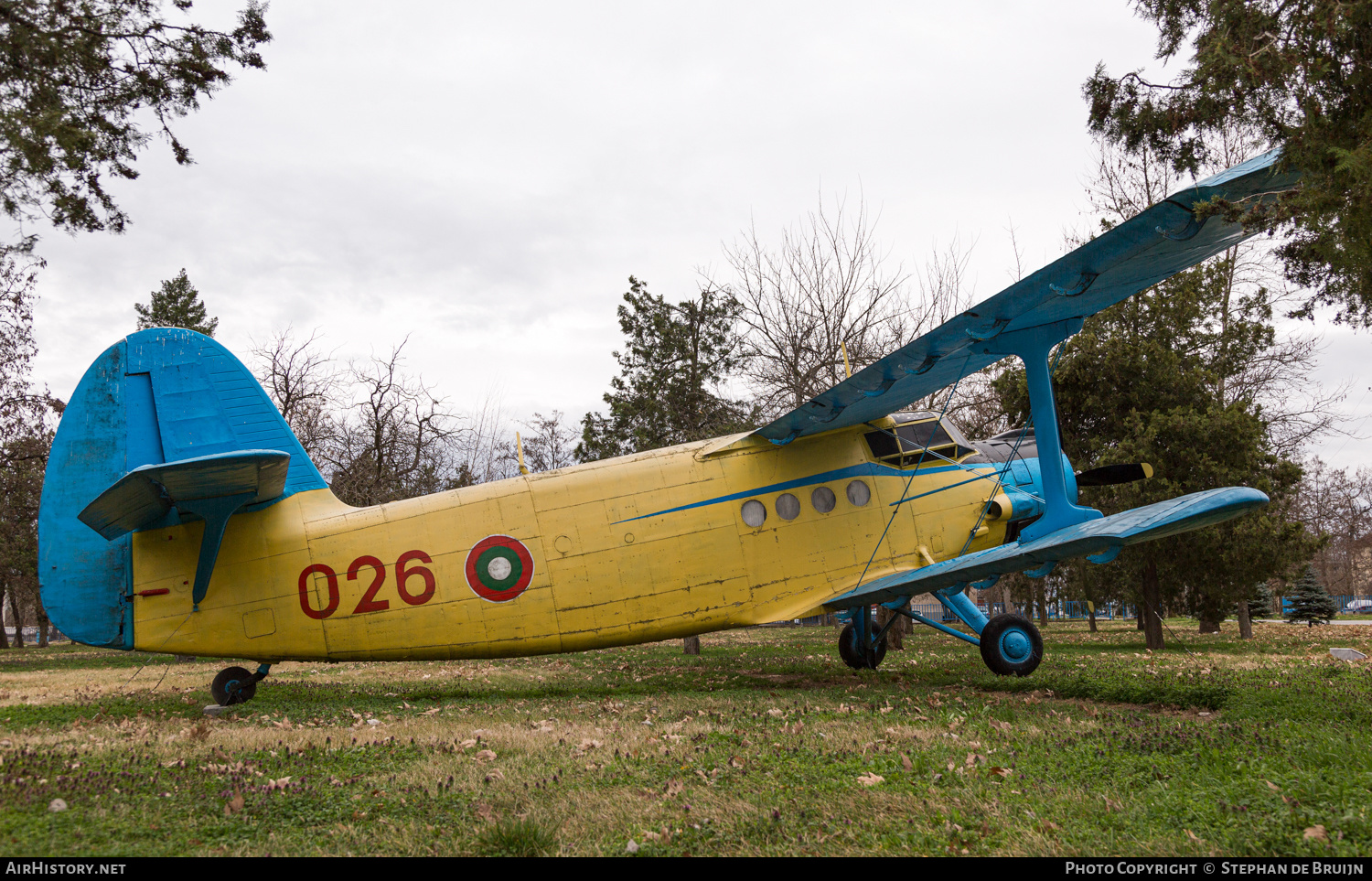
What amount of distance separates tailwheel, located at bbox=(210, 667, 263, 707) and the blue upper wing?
6.48 metres

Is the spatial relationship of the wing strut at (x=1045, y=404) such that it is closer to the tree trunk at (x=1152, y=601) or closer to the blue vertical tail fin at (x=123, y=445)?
the blue vertical tail fin at (x=123, y=445)

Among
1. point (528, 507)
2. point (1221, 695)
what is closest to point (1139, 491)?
point (1221, 695)

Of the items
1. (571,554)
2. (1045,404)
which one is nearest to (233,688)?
(571,554)

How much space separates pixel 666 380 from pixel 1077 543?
14755 millimetres

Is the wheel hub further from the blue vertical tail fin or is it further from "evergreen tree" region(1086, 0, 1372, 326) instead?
the blue vertical tail fin

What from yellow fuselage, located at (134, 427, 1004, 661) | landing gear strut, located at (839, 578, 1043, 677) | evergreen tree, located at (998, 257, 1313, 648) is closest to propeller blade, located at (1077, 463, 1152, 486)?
yellow fuselage, located at (134, 427, 1004, 661)

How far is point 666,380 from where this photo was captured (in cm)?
2131

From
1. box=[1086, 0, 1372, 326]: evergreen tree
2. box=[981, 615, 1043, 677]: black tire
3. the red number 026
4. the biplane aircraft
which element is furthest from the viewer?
Answer: box=[981, 615, 1043, 677]: black tire

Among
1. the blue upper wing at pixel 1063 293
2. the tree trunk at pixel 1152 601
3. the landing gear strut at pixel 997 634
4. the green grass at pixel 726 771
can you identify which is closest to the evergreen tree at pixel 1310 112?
the blue upper wing at pixel 1063 293

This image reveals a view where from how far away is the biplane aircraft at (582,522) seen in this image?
780 centimetres

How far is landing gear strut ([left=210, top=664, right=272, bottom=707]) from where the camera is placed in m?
8.52

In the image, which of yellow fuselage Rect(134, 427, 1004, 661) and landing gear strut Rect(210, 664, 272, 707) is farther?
landing gear strut Rect(210, 664, 272, 707)

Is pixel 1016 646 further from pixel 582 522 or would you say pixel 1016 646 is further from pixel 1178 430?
pixel 1178 430

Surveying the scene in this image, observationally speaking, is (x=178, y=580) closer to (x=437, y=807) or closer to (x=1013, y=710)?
(x=437, y=807)
